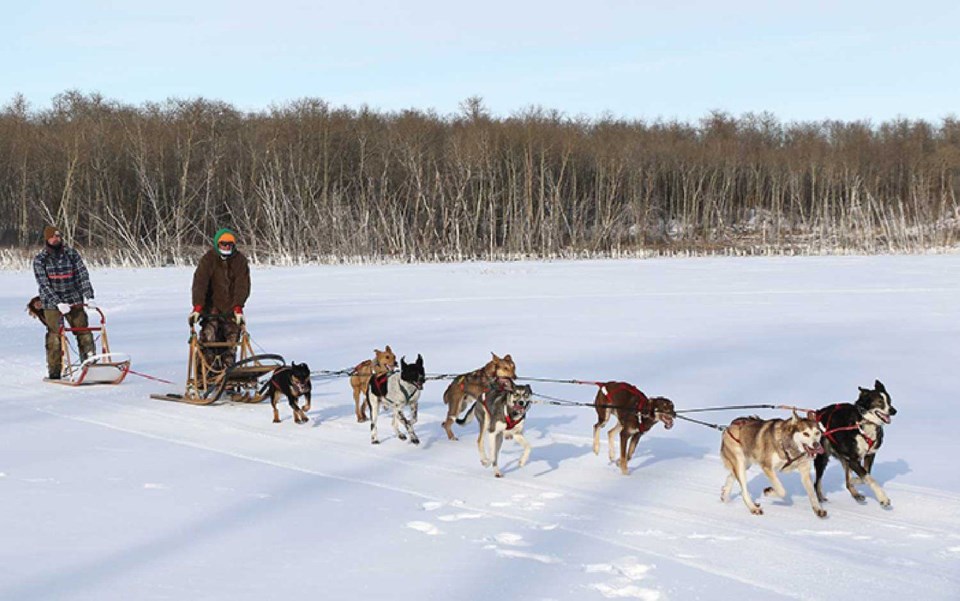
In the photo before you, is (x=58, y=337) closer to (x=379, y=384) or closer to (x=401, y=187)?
(x=379, y=384)

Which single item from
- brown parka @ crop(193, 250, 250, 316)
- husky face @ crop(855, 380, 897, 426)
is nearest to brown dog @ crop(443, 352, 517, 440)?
husky face @ crop(855, 380, 897, 426)

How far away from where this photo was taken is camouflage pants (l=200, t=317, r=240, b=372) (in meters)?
9.22

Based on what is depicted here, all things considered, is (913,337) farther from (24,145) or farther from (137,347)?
(24,145)

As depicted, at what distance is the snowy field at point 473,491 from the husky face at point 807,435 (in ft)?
1.38

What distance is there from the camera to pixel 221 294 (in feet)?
30.4

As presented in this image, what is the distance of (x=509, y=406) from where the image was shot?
6051mm

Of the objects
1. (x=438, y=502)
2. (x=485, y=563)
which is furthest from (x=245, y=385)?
(x=485, y=563)

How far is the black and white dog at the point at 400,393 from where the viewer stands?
7070 millimetres

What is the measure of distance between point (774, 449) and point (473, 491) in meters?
1.80

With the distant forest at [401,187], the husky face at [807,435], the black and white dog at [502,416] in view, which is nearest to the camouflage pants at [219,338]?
the black and white dog at [502,416]

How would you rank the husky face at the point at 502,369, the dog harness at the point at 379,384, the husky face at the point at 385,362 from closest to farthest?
the husky face at the point at 502,369
the dog harness at the point at 379,384
the husky face at the point at 385,362

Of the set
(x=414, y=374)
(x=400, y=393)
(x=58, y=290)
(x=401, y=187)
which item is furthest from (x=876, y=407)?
(x=401, y=187)

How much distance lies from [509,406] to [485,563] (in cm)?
175

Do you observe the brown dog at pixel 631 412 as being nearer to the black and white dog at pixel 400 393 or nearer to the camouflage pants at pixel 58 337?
the black and white dog at pixel 400 393
